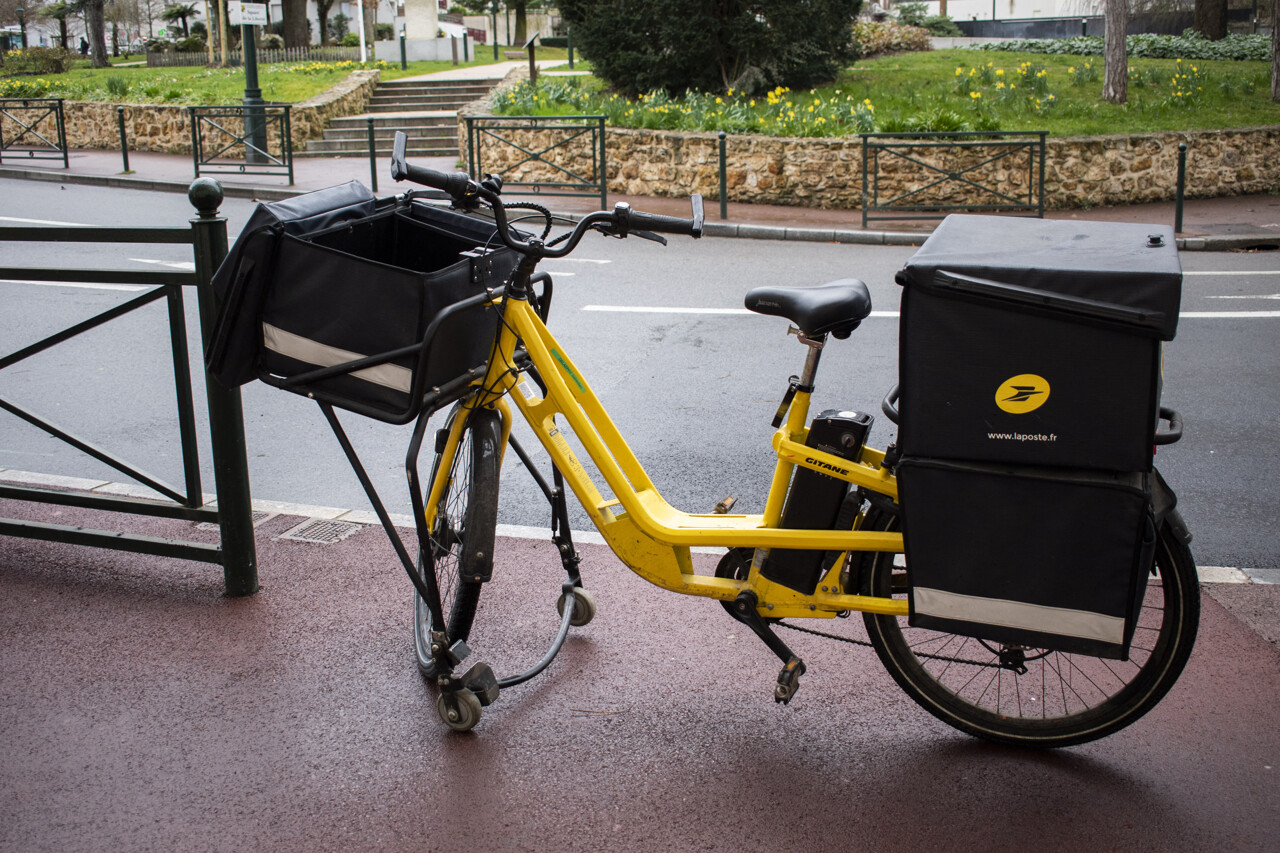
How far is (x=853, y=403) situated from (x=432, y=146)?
16.7 meters

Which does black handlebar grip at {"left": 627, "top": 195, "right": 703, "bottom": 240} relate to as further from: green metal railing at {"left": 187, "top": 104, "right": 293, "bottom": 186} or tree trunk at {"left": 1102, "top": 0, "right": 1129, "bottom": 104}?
tree trunk at {"left": 1102, "top": 0, "right": 1129, "bottom": 104}

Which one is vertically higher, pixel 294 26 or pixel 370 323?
pixel 294 26

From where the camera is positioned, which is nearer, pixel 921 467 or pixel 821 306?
pixel 921 467

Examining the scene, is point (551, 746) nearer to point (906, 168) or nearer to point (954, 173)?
point (954, 173)

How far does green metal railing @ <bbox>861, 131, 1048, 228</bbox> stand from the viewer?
1459 cm

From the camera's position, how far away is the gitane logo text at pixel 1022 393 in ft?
8.89

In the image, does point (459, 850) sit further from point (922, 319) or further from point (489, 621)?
point (922, 319)

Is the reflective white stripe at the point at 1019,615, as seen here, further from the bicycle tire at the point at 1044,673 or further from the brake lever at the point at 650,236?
the brake lever at the point at 650,236

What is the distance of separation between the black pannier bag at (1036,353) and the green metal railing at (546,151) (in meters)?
13.4

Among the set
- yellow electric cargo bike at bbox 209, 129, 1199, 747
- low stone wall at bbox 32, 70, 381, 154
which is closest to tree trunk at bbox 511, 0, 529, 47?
low stone wall at bbox 32, 70, 381, 154

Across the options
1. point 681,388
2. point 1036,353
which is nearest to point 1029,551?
point 1036,353

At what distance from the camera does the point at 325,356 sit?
323 centimetres

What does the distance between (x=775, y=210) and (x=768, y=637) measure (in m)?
12.8

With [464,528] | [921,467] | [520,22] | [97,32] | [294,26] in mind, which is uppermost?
[520,22]
